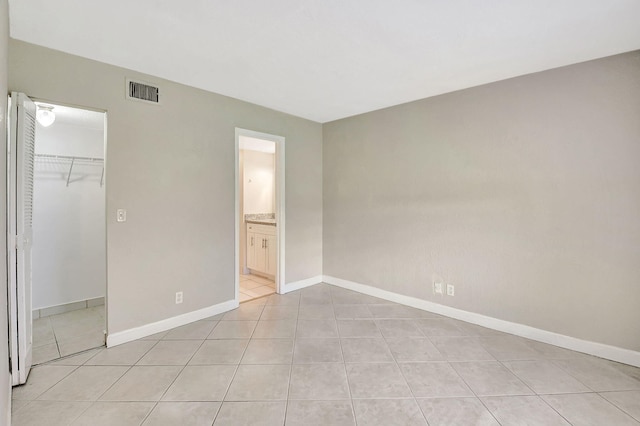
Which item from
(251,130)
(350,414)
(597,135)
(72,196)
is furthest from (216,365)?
(597,135)

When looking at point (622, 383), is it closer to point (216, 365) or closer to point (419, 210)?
point (419, 210)

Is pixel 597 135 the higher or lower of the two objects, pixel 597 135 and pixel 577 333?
the higher

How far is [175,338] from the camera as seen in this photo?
2.73 meters

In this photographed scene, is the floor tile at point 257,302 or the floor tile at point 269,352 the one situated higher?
the floor tile at point 257,302

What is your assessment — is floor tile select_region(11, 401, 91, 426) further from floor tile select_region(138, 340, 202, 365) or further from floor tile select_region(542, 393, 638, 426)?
floor tile select_region(542, 393, 638, 426)

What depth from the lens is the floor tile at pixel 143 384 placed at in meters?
1.92

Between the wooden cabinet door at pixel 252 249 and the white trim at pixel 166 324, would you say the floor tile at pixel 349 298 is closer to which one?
the white trim at pixel 166 324

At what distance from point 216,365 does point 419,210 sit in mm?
2661

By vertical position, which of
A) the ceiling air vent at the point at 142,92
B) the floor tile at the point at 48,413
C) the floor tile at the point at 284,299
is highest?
the ceiling air vent at the point at 142,92

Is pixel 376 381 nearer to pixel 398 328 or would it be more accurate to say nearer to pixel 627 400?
pixel 398 328

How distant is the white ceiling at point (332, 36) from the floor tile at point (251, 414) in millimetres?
2504

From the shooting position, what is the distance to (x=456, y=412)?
1.79 m

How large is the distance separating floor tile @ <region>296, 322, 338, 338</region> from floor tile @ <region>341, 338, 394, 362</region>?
220mm

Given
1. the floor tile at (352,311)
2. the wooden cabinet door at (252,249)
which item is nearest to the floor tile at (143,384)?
the floor tile at (352,311)
